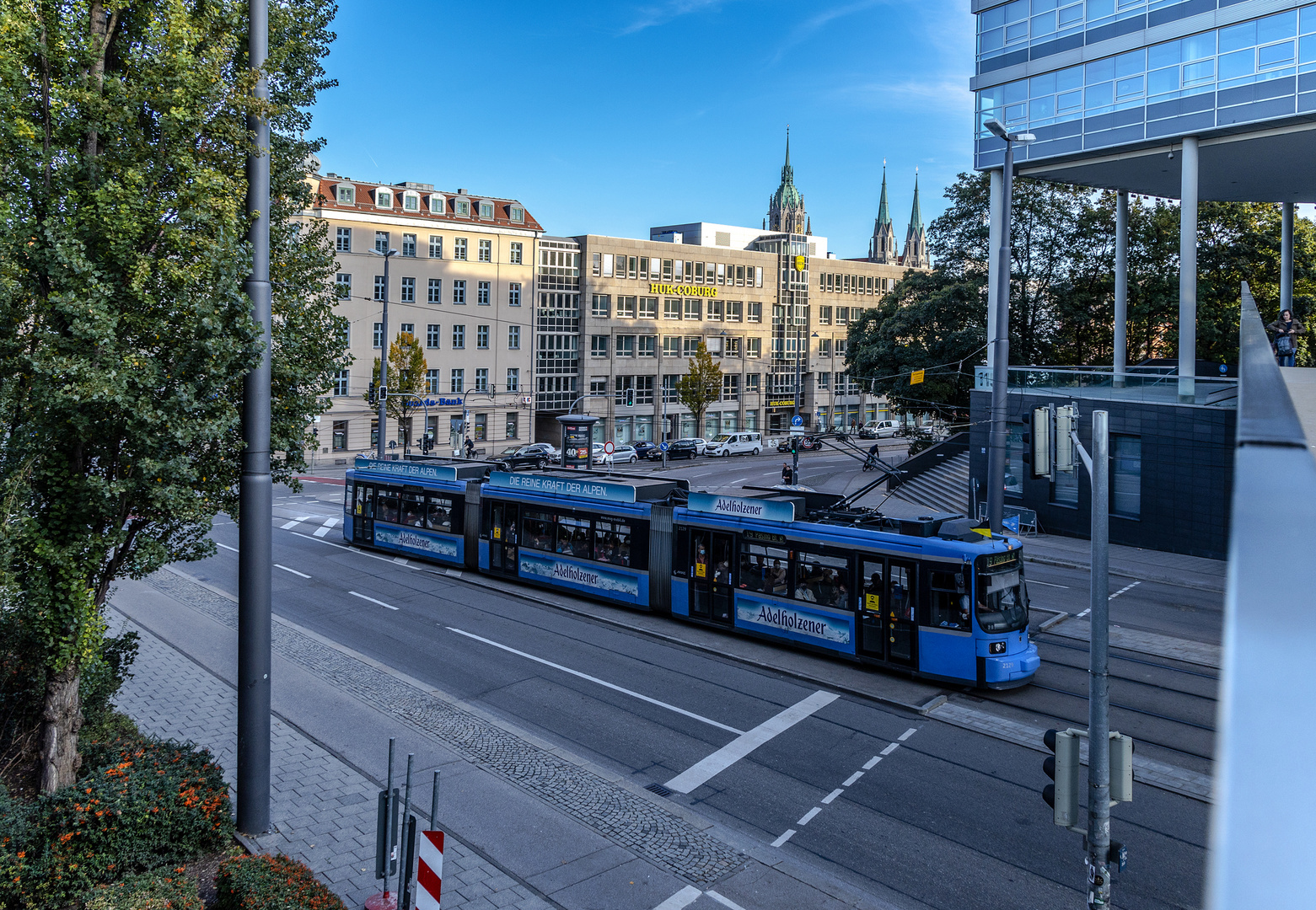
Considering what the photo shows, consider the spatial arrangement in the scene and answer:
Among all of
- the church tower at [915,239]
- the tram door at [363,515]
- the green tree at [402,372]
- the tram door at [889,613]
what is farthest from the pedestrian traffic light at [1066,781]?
the church tower at [915,239]

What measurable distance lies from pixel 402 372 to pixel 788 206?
210 feet

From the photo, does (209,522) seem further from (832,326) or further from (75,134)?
(832,326)

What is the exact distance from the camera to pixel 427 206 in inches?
2378

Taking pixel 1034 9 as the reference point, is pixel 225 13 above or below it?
below

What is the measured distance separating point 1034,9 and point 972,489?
1654 centimetres

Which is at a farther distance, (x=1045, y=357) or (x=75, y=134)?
(x=1045, y=357)

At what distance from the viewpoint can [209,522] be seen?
10.1m

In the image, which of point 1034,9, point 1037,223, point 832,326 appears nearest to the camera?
point 1034,9

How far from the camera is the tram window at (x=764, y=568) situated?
674 inches

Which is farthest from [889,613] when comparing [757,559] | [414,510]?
[414,510]

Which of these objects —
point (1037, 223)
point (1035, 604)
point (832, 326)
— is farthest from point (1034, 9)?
point (832, 326)

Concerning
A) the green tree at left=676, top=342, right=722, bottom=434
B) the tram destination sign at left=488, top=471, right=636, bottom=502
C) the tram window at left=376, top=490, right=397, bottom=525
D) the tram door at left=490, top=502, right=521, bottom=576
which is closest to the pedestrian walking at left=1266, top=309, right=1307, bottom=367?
the tram destination sign at left=488, top=471, right=636, bottom=502

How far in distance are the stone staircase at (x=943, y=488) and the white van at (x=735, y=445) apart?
80.0 ft

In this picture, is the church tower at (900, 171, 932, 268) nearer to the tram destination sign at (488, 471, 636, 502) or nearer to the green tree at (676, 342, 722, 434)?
the green tree at (676, 342, 722, 434)
